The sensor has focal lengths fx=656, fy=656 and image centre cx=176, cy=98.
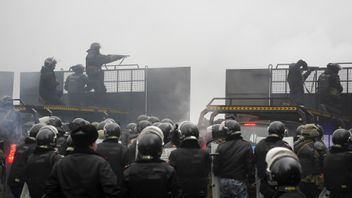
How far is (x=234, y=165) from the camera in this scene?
9.44m

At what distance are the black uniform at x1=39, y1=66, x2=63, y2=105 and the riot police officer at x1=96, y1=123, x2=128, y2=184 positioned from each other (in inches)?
307

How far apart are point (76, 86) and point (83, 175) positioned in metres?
11.9

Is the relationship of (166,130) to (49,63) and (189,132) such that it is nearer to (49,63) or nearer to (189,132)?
(189,132)

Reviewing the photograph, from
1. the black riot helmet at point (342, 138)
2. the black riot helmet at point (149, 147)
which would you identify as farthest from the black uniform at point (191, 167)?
the black riot helmet at point (149, 147)

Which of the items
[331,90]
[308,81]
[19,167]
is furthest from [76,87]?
[19,167]

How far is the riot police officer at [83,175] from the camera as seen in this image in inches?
243

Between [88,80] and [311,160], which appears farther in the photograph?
[88,80]

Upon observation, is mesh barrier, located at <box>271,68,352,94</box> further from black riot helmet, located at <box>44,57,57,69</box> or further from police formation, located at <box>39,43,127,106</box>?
black riot helmet, located at <box>44,57,57,69</box>

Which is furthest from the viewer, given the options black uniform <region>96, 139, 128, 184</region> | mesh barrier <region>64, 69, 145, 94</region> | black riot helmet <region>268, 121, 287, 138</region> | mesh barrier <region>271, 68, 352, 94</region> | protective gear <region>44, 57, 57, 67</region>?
mesh barrier <region>64, 69, 145, 94</region>

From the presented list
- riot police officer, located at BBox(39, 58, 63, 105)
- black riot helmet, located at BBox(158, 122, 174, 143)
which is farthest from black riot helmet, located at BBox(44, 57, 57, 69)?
black riot helmet, located at BBox(158, 122, 174, 143)

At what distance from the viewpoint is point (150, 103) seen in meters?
17.3

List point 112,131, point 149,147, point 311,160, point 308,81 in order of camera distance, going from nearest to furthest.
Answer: point 149,147 → point 112,131 → point 311,160 → point 308,81

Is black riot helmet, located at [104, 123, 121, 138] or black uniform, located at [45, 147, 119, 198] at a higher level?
black riot helmet, located at [104, 123, 121, 138]

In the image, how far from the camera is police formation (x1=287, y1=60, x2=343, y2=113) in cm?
1489
